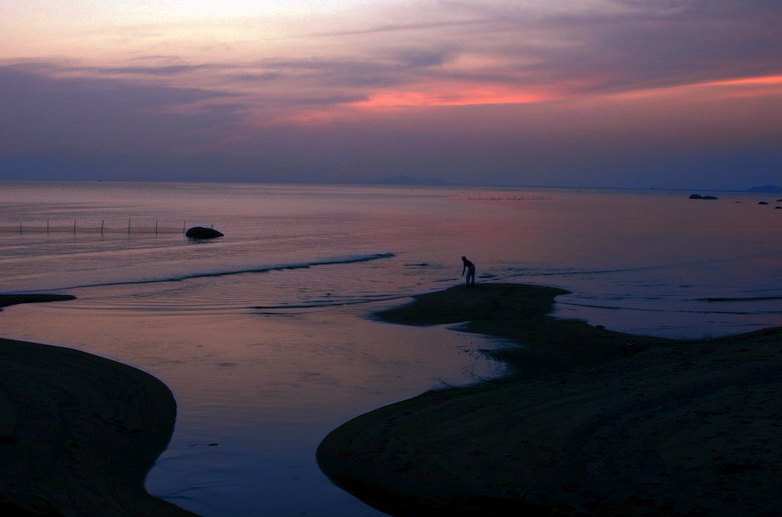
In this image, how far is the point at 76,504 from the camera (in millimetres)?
9594

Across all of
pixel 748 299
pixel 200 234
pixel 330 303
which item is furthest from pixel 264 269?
pixel 200 234

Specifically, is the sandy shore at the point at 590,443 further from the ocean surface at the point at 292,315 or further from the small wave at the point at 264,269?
the small wave at the point at 264,269

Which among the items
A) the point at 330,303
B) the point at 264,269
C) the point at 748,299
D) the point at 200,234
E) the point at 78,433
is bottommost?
the point at 264,269

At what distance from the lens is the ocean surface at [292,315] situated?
41.5 feet

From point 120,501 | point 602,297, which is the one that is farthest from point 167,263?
point 120,501

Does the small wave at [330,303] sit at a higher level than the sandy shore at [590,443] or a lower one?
lower

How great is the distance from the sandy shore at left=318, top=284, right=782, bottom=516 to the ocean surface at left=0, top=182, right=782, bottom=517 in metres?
0.96

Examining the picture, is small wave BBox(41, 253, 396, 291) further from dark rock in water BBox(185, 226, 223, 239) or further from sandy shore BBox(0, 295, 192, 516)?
dark rock in water BBox(185, 226, 223, 239)

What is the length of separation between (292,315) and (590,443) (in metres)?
17.7

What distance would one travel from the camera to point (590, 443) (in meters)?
11.0

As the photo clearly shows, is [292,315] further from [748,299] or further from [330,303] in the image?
[748,299]

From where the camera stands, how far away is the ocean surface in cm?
1266

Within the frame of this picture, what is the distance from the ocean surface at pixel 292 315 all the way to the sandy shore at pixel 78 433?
479 millimetres

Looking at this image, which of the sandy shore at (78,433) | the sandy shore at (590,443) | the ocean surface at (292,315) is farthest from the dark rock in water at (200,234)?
the sandy shore at (590,443)
